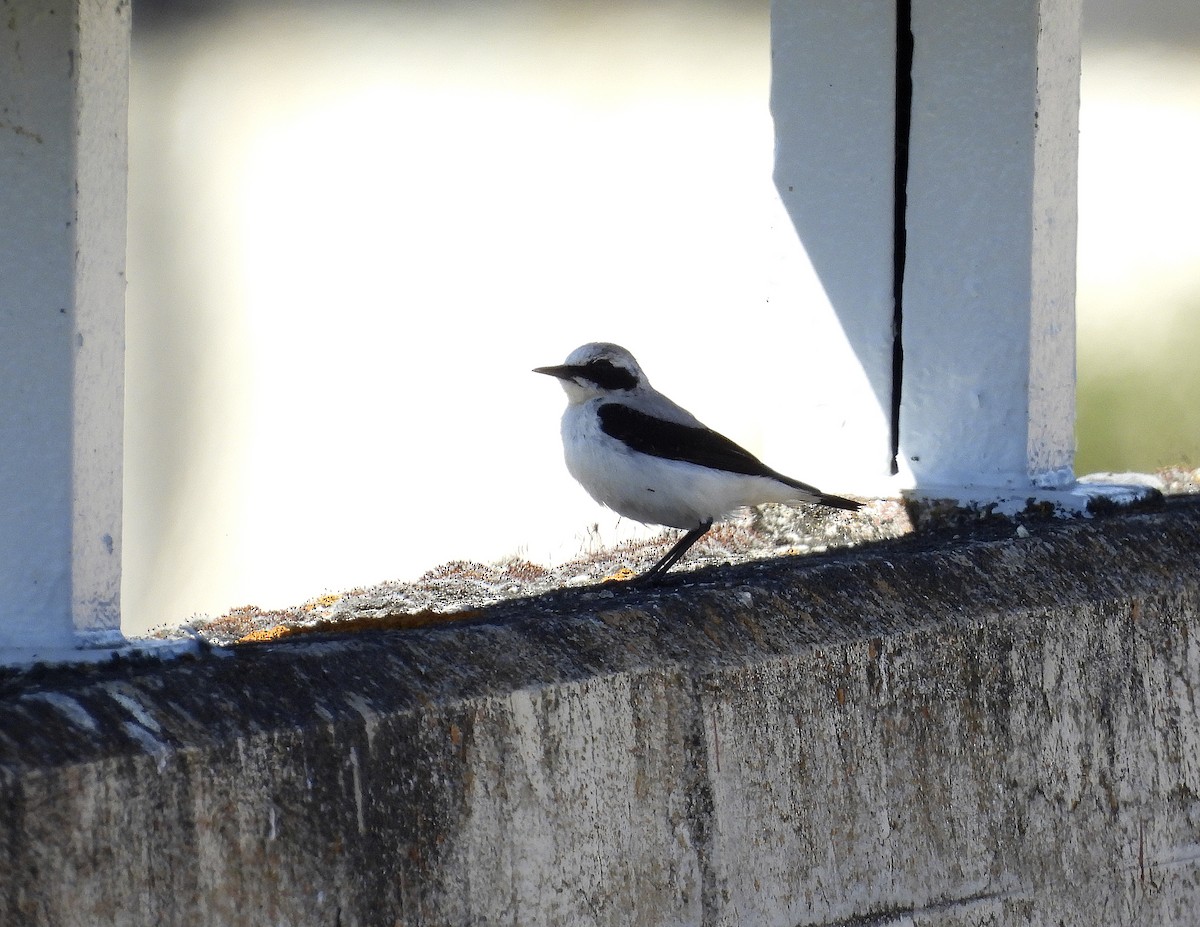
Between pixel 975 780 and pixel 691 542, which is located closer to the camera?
pixel 975 780

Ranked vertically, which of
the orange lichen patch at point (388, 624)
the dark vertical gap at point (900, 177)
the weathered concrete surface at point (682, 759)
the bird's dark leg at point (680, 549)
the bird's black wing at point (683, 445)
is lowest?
the weathered concrete surface at point (682, 759)

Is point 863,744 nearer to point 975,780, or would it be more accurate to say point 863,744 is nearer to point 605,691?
point 975,780

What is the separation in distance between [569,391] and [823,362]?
0.85 meters

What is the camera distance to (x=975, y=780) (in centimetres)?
391

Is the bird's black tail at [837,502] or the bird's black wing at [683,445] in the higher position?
the bird's black wing at [683,445]

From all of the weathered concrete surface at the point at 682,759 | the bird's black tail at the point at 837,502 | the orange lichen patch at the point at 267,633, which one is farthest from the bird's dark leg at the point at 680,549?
the orange lichen patch at the point at 267,633

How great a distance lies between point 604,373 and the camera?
552cm

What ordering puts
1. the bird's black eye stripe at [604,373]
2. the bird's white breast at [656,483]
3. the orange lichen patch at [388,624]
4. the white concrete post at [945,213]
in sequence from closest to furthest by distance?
1. the orange lichen patch at [388,624]
2. the white concrete post at [945,213]
3. the bird's white breast at [656,483]
4. the bird's black eye stripe at [604,373]

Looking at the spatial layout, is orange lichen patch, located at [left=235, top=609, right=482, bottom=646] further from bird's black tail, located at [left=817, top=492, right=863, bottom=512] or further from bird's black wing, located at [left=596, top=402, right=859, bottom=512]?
bird's black tail, located at [left=817, top=492, right=863, bottom=512]

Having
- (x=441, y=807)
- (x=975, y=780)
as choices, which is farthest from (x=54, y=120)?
(x=975, y=780)

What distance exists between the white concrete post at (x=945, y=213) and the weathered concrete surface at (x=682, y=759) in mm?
568

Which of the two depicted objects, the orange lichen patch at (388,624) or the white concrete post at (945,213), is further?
the white concrete post at (945,213)

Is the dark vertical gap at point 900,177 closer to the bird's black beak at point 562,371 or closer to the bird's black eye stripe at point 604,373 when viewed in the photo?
the bird's black eye stripe at point 604,373

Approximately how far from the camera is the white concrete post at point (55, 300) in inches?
130
